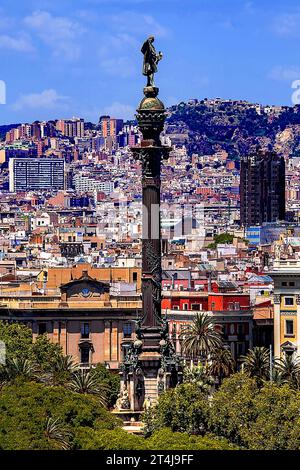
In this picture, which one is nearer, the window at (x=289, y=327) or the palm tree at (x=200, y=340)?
the palm tree at (x=200, y=340)

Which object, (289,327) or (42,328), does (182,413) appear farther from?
(42,328)

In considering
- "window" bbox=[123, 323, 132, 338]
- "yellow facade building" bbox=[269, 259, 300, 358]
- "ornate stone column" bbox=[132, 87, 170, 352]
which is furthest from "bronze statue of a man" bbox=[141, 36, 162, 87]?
"window" bbox=[123, 323, 132, 338]

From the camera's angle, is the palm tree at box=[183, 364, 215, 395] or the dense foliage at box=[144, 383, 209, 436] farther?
the palm tree at box=[183, 364, 215, 395]

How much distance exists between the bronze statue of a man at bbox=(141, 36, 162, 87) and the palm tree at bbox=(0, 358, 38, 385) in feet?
31.3

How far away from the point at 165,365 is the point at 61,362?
9.33 metres

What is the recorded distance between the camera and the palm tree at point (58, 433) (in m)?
61.1

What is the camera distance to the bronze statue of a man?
7675 centimetres

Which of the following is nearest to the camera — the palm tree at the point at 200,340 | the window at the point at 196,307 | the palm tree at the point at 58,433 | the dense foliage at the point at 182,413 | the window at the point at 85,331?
the palm tree at the point at 58,433

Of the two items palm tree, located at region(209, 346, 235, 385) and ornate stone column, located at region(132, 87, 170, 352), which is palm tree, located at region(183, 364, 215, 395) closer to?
ornate stone column, located at region(132, 87, 170, 352)

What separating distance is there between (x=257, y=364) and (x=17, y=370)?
1004 cm

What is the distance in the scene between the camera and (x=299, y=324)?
94.6 metres

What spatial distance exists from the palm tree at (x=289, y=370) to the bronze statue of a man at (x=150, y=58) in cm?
1012

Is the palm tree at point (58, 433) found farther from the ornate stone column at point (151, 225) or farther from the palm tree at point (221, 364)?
the palm tree at point (221, 364)

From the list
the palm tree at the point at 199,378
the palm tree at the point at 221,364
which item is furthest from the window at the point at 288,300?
the palm tree at the point at 199,378
